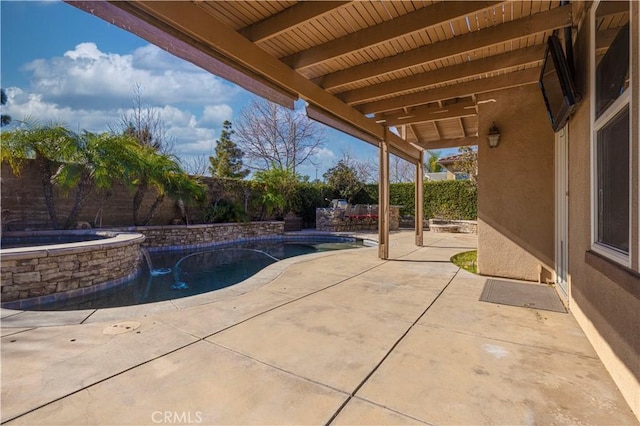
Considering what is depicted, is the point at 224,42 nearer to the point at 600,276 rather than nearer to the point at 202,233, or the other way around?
the point at 600,276

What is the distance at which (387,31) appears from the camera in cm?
355

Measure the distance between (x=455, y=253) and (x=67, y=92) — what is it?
2187 centimetres

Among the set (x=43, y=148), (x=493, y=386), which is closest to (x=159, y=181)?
(x=43, y=148)

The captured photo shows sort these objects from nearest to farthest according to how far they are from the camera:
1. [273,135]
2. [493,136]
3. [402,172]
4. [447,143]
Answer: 1. [493,136]
2. [447,143]
3. [273,135]
4. [402,172]

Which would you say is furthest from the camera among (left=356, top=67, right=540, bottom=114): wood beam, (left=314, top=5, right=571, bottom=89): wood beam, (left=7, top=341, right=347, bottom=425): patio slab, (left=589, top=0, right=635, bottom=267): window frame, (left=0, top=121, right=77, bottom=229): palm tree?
(left=0, top=121, right=77, bottom=229): palm tree

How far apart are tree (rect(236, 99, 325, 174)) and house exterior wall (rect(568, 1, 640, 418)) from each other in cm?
1991

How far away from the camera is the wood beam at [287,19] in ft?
10.2

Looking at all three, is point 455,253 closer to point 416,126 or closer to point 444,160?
point 416,126

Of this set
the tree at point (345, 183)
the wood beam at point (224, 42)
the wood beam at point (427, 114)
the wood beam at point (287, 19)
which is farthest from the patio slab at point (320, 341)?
the tree at point (345, 183)

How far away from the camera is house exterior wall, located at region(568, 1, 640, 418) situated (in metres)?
1.81

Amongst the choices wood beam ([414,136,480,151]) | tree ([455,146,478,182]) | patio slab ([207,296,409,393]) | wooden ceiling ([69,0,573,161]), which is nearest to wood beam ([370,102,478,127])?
wooden ceiling ([69,0,573,161])

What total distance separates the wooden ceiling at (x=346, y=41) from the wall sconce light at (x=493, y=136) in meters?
0.64

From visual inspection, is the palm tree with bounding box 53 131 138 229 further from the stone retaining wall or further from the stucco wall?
the stone retaining wall

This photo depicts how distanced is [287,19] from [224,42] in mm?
738
